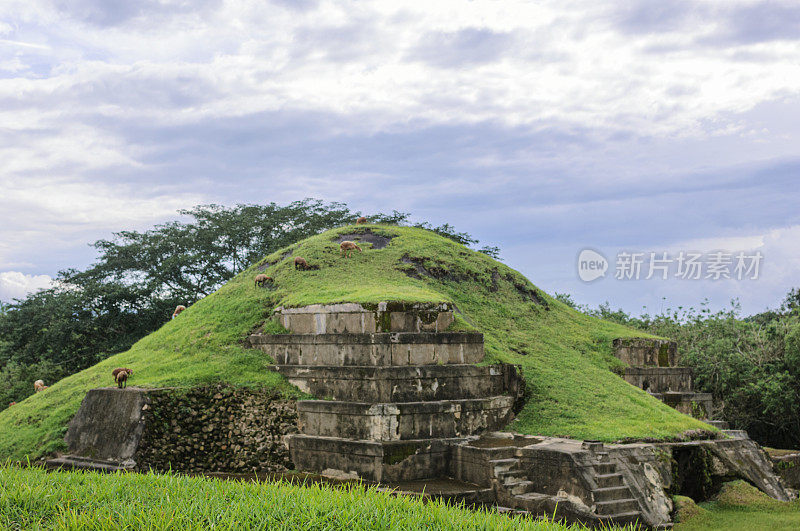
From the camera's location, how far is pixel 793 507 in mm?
10328

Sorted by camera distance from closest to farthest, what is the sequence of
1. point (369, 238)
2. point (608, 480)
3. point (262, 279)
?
point (608, 480)
point (262, 279)
point (369, 238)

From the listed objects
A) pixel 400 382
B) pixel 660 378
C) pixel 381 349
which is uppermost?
pixel 381 349

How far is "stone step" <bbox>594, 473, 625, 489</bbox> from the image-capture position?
8.73 m

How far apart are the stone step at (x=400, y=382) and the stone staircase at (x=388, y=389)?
0.05 feet

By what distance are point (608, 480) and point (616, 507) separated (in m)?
0.37

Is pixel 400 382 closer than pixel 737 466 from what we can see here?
Yes

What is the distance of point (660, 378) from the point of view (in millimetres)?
14930

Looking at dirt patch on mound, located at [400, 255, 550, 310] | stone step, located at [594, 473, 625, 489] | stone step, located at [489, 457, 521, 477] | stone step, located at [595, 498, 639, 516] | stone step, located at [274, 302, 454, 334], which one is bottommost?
stone step, located at [595, 498, 639, 516]

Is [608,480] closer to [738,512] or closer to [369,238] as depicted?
[738,512]

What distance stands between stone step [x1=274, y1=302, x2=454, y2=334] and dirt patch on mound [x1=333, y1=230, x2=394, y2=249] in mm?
4476

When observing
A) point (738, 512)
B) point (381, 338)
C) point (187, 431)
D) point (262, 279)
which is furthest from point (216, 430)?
point (738, 512)

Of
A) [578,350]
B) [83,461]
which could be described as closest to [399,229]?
[578,350]

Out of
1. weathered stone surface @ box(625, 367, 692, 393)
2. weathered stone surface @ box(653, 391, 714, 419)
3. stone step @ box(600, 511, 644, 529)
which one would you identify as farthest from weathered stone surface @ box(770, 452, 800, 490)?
stone step @ box(600, 511, 644, 529)

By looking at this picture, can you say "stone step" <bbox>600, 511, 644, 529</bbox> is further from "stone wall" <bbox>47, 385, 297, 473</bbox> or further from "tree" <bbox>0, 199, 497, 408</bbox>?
"tree" <bbox>0, 199, 497, 408</bbox>
